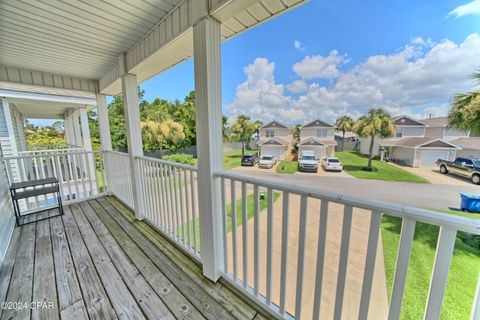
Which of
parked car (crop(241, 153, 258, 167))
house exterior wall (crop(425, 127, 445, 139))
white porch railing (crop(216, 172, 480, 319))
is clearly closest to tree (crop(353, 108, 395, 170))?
house exterior wall (crop(425, 127, 445, 139))

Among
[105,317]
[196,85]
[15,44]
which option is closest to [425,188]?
[196,85]

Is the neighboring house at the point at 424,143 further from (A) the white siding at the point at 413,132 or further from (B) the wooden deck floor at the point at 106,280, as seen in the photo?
(B) the wooden deck floor at the point at 106,280

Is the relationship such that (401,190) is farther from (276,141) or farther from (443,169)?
(276,141)

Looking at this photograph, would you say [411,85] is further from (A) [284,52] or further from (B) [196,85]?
(B) [196,85]

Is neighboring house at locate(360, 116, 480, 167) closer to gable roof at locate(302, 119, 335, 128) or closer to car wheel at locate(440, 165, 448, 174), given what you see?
car wheel at locate(440, 165, 448, 174)

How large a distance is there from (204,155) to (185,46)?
4.33 feet

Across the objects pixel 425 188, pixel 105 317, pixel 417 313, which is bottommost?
pixel 417 313

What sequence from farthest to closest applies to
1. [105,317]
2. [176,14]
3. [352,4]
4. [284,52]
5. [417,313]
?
[284,52], [352,4], [417,313], [176,14], [105,317]

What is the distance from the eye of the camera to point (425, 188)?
2.02 m

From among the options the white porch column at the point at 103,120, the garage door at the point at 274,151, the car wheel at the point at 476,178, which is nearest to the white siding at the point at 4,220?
the white porch column at the point at 103,120

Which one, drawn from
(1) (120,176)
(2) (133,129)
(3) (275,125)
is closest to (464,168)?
(3) (275,125)

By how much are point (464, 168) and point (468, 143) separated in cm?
22

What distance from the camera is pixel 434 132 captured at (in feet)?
6.14

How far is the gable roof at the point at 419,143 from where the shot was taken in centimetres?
180
